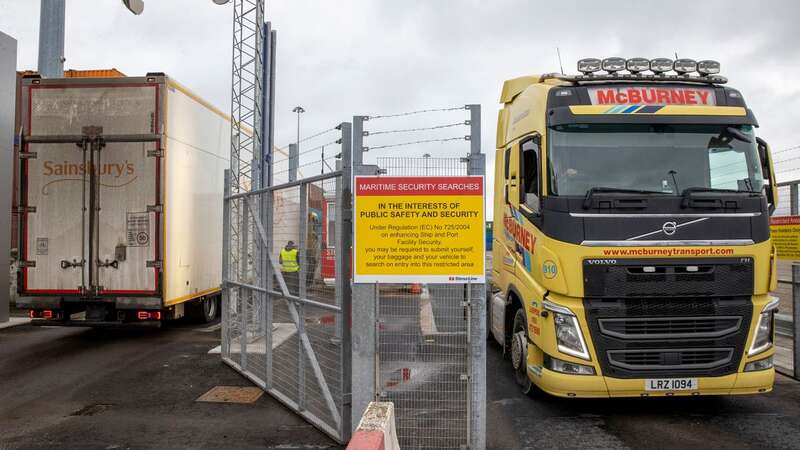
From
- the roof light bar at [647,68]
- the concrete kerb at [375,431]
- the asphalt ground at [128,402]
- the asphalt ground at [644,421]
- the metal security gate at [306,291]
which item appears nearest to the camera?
the concrete kerb at [375,431]

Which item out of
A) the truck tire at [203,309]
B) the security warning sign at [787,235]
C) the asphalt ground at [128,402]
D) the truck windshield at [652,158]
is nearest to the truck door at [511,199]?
the truck windshield at [652,158]

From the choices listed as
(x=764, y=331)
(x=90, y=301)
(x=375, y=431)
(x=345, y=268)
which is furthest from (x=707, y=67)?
(x=90, y=301)

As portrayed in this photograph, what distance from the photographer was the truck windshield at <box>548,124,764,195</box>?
5594mm

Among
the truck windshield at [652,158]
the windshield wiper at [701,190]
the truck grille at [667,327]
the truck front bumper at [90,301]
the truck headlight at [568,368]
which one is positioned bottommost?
the truck headlight at [568,368]

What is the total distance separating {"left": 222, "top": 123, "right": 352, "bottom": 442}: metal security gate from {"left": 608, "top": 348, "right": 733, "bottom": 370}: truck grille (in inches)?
100

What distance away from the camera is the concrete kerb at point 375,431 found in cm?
266

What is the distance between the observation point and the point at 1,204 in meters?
8.92

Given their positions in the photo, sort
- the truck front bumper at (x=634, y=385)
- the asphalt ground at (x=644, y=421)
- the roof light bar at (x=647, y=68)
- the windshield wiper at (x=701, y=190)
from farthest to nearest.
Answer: the roof light bar at (x=647, y=68), the windshield wiper at (x=701, y=190), the truck front bumper at (x=634, y=385), the asphalt ground at (x=644, y=421)

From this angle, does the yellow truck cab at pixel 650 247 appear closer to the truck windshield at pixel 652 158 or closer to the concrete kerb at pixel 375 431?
the truck windshield at pixel 652 158

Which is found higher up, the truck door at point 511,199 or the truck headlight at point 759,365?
the truck door at point 511,199

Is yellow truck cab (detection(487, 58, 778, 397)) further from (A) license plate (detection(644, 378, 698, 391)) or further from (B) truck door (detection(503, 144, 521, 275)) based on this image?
(B) truck door (detection(503, 144, 521, 275))

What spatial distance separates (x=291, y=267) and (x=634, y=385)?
11.5 feet

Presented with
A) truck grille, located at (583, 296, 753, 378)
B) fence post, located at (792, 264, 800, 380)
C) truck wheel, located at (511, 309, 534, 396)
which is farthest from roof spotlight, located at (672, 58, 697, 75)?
truck wheel, located at (511, 309, 534, 396)

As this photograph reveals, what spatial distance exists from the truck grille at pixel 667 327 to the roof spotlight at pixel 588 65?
Result: 8.92 feet
